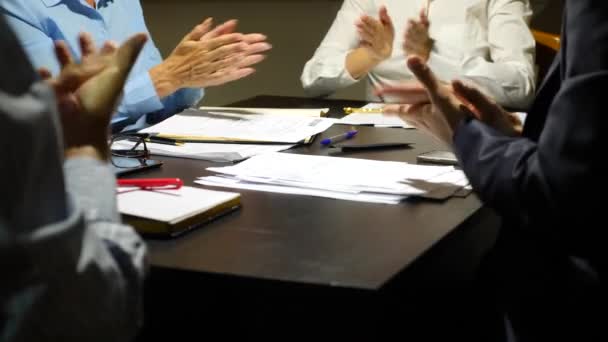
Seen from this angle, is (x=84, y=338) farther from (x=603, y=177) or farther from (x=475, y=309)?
(x=475, y=309)

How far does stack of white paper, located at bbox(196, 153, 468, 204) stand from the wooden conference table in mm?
36

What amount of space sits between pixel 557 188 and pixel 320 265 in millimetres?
288

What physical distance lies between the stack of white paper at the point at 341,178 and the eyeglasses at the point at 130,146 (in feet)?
0.60

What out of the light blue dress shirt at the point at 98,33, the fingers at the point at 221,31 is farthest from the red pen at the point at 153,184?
the fingers at the point at 221,31

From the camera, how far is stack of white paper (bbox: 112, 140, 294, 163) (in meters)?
1.50

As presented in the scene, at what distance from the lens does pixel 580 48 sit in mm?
919

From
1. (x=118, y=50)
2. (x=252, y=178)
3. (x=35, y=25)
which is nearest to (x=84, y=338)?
(x=118, y=50)

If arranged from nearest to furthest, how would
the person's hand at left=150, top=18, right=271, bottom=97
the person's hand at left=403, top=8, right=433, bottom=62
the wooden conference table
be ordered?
the wooden conference table
the person's hand at left=150, top=18, right=271, bottom=97
the person's hand at left=403, top=8, right=433, bottom=62

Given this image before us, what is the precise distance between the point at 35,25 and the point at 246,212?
1077 mm

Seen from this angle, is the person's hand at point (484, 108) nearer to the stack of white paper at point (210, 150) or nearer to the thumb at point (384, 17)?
the stack of white paper at point (210, 150)

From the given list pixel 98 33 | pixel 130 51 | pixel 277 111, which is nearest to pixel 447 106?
pixel 130 51

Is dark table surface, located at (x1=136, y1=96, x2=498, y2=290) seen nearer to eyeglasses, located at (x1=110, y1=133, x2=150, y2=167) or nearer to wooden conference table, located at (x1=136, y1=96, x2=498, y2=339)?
wooden conference table, located at (x1=136, y1=96, x2=498, y2=339)

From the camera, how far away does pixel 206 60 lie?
1.97m

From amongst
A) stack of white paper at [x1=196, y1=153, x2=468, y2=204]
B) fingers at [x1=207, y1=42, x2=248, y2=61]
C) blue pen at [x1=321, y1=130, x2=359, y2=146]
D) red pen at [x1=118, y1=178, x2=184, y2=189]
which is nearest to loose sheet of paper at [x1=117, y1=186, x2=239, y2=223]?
red pen at [x1=118, y1=178, x2=184, y2=189]
